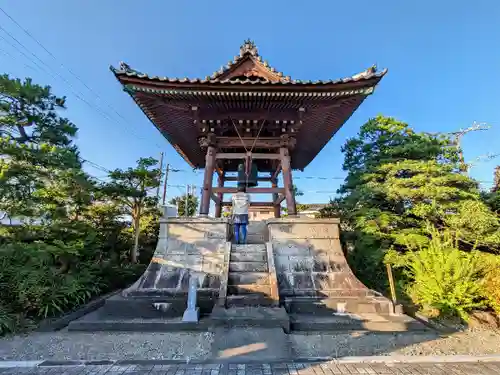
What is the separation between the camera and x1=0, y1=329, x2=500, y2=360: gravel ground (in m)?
3.43

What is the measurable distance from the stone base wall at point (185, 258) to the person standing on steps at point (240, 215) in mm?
410

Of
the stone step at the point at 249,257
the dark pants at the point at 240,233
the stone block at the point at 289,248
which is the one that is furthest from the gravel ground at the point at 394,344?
the dark pants at the point at 240,233

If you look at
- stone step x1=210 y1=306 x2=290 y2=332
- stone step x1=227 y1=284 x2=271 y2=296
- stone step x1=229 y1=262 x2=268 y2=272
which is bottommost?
stone step x1=210 y1=306 x2=290 y2=332

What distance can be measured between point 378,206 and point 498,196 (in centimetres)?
367

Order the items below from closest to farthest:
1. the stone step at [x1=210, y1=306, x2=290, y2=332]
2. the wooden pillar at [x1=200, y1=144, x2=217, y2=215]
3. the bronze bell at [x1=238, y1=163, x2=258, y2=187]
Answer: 1. the stone step at [x1=210, y1=306, x2=290, y2=332]
2. the wooden pillar at [x1=200, y1=144, x2=217, y2=215]
3. the bronze bell at [x1=238, y1=163, x2=258, y2=187]

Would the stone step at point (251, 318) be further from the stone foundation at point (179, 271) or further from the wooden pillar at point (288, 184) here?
the wooden pillar at point (288, 184)

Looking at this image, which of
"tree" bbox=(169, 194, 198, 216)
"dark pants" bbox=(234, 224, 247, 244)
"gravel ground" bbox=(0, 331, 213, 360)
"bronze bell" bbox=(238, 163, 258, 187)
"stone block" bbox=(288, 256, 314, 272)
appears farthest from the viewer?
"tree" bbox=(169, 194, 198, 216)

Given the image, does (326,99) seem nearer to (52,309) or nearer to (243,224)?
(243,224)

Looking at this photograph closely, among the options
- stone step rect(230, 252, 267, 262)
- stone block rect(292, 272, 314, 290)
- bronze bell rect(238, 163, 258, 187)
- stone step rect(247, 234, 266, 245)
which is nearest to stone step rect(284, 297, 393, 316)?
stone block rect(292, 272, 314, 290)

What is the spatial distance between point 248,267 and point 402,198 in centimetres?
483

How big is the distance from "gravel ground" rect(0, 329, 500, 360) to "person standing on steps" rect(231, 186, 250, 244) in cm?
281

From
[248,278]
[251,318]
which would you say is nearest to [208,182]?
[248,278]

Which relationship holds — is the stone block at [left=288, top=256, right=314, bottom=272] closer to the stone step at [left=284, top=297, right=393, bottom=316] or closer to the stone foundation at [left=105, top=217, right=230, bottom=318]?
the stone step at [left=284, top=297, right=393, bottom=316]

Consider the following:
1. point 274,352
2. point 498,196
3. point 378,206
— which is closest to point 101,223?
point 274,352
